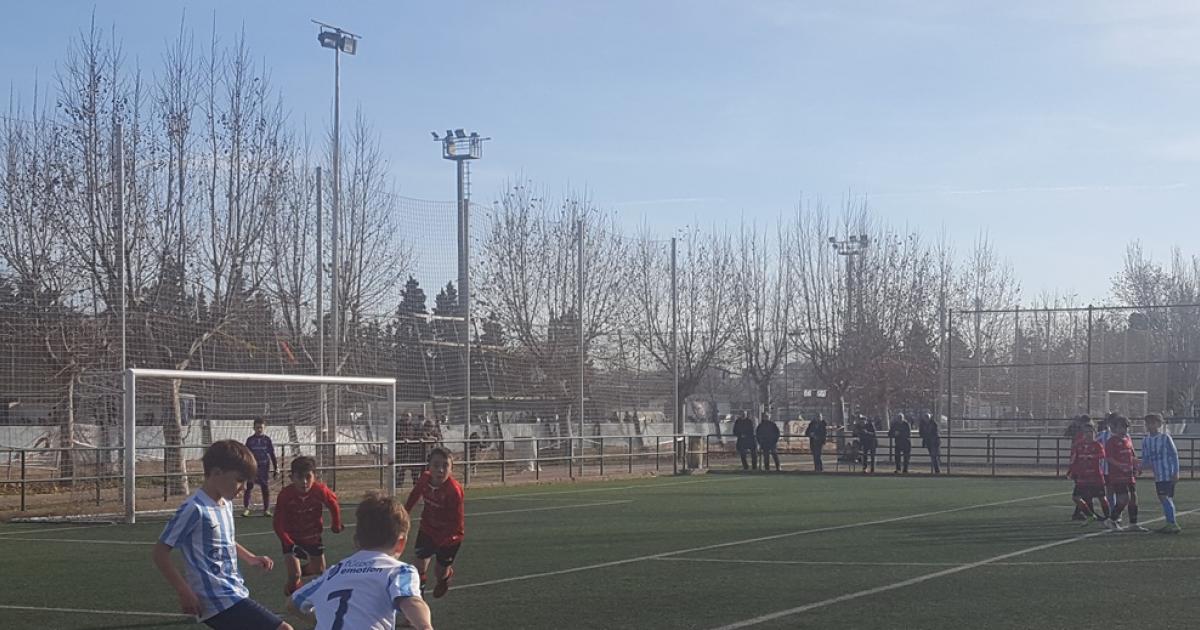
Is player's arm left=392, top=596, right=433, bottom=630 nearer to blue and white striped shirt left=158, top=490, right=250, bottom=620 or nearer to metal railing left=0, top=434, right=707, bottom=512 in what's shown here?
blue and white striped shirt left=158, top=490, right=250, bottom=620

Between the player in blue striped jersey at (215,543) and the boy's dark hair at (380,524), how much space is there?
151 centimetres

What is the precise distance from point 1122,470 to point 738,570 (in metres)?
6.76

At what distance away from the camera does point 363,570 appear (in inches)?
202

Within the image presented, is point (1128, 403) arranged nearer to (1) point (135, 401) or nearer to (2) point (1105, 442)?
(2) point (1105, 442)

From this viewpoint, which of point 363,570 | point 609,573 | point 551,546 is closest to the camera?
point 363,570

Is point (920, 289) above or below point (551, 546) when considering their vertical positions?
above

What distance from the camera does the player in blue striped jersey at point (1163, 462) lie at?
18.5 meters

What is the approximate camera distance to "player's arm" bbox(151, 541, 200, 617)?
6.25 metres

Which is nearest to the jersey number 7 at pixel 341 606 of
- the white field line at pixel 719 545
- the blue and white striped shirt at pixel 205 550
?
the blue and white striped shirt at pixel 205 550

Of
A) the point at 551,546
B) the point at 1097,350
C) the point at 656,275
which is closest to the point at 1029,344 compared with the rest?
the point at 1097,350

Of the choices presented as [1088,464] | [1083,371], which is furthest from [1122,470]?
[1083,371]

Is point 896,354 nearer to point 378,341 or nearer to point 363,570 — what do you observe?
point 378,341

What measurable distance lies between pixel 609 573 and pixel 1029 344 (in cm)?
3151

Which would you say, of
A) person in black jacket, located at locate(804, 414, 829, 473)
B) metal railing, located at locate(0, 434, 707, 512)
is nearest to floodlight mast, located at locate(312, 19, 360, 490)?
metal railing, located at locate(0, 434, 707, 512)
